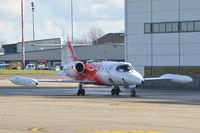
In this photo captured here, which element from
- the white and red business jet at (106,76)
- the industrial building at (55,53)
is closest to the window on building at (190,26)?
the white and red business jet at (106,76)

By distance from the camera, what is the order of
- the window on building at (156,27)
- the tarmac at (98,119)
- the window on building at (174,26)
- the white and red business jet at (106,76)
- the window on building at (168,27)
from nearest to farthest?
the tarmac at (98,119)
the white and red business jet at (106,76)
the window on building at (174,26)
the window on building at (168,27)
the window on building at (156,27)

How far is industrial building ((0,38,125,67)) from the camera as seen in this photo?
113m

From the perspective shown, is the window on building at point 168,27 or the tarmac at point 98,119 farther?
the window on building at point 168,27

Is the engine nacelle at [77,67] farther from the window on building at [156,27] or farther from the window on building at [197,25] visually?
the window on building at [197,25]

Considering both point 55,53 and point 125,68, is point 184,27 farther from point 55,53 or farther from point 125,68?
point 55,53

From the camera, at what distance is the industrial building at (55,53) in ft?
372

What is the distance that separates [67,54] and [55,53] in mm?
85632

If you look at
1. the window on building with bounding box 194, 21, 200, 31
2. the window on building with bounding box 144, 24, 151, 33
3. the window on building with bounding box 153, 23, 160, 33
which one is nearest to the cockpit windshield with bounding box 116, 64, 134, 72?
the window on building with bounding box 194, 21, 200, 31

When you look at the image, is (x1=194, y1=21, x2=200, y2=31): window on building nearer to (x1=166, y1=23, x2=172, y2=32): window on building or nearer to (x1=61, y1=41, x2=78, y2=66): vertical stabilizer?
(x1=166, y1=23, x2=172, y2=32): window on building

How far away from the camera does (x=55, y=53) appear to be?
128 meters

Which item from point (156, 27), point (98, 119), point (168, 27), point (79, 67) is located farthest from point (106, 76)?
point (98, 119)

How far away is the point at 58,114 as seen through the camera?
21844mm

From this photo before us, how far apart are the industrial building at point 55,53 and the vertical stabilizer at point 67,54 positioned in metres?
53.3

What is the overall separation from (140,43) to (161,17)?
3.25m
